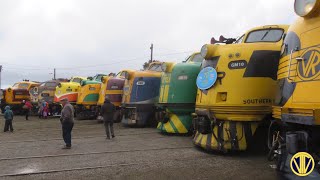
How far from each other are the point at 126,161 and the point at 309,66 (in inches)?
171

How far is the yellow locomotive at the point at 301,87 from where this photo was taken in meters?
4.02

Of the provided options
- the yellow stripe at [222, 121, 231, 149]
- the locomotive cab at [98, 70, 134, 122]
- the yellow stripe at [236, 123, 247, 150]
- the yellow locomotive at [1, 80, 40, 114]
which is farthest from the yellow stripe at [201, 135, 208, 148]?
the yellow locomotive at [1, 80, 40, 114]

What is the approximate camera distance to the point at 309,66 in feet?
13.7

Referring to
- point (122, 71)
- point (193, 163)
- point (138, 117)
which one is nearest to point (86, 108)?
point (122, 71)

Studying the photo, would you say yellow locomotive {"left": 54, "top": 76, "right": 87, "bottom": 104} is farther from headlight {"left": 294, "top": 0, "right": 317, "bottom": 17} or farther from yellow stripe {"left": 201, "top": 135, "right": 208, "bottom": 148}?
headlight {"left": 294, "top": 0, "right": 317, "bottom": 17}

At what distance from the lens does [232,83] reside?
740 centimetres

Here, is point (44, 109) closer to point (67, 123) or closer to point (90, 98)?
point (90, 98)

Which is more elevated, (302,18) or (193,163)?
(302,18)

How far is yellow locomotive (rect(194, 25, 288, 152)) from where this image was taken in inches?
285

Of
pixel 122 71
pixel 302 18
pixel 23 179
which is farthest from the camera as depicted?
pixel 122 71

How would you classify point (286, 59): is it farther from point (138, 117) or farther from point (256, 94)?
point (138, 117)

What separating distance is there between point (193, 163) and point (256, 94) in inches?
71.9

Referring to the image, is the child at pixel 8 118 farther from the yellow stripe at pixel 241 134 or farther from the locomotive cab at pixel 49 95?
the yellow stripe at pixel 241 134

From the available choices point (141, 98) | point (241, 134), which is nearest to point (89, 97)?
point (141, 98)
